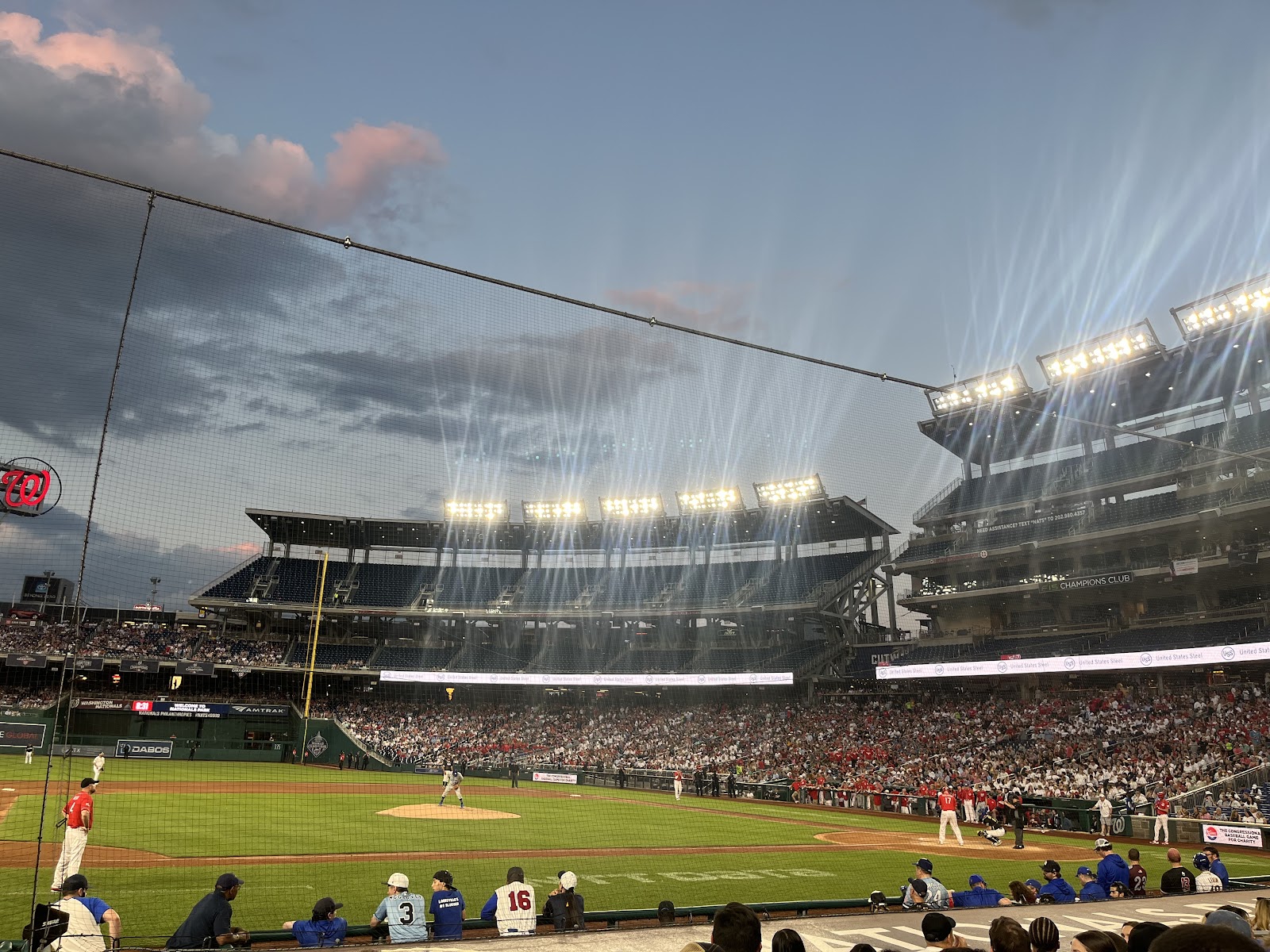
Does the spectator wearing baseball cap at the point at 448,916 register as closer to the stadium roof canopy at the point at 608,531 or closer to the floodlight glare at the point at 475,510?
the stadium roof canopy at the point at 608,531

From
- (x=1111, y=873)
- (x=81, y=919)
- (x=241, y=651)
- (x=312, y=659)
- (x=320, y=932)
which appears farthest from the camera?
(x=241, y=651)

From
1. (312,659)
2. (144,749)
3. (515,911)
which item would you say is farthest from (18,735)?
(515,911)

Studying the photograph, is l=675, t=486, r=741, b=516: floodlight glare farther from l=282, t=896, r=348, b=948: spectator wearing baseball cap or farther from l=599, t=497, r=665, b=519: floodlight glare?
l=282, t=896, r=348, b=948: spectator wearing baseball cap

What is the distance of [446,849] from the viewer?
18516 millimetres

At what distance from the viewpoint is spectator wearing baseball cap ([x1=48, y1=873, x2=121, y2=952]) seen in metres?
6.87

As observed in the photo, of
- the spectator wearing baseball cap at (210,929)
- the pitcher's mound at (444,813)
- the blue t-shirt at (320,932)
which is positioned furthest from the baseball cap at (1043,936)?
the pitcher's mound at (444,813)

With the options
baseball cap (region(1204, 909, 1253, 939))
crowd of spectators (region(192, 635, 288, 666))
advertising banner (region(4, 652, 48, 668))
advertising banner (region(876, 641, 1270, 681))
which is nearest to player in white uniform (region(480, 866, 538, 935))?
baseball cap (region(1204, 909, 1253, 939))

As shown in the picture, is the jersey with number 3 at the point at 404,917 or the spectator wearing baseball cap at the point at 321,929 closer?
the spectator wearing baseball cap at the point at 321,929

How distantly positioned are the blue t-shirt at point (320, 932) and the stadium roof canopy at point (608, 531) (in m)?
44.4

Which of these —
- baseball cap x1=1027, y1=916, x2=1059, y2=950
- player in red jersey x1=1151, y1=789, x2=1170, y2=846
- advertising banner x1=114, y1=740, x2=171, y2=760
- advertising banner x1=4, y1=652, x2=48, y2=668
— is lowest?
advertising banner x1=114, y1=740, x2=171, y2=760

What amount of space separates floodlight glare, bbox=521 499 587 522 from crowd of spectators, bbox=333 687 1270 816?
12162 millimetres

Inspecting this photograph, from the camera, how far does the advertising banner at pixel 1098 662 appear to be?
28312 mm

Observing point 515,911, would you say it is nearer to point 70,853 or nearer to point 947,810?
point 70,853

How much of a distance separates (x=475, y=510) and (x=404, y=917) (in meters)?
51.0
